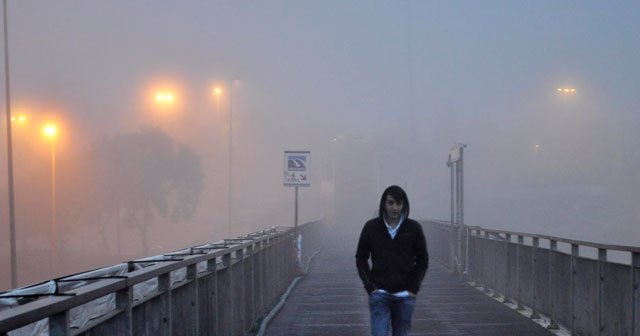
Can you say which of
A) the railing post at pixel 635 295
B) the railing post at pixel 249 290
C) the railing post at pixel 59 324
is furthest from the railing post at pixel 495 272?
the railing post at pixel 59 324

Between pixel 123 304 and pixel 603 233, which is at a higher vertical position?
pixel 123 304

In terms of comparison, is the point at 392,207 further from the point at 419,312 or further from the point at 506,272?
the point at 506,272

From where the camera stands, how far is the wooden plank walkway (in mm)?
13844

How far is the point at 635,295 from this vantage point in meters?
9.73

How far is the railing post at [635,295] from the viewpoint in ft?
31.7

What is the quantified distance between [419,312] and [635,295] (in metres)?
6.96

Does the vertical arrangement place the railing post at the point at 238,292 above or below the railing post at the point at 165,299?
below

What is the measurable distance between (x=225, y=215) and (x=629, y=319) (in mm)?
85995

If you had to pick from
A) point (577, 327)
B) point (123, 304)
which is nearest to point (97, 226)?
point (577, 327)

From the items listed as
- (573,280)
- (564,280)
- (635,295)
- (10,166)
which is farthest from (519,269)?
(10,166)

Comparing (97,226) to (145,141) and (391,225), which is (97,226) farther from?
(391,225)

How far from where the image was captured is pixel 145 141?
271 ft

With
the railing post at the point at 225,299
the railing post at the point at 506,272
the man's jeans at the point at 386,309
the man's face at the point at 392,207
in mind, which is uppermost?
the man's face at the point at 392,207

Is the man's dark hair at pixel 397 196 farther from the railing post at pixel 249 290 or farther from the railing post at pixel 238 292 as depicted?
the railing post at pixel 249 290
